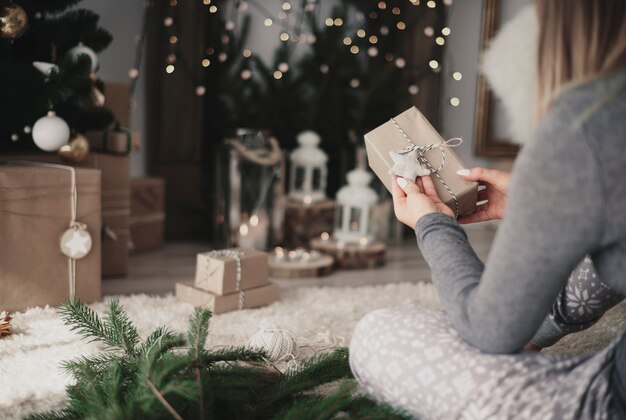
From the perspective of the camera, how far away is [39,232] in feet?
5.78

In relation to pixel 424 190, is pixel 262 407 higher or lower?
lower

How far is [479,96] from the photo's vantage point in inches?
142

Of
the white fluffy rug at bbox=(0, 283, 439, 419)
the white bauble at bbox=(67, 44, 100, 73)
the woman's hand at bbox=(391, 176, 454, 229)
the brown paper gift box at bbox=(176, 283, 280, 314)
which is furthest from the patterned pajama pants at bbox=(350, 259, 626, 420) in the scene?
the white bauble at bbox=(67, 44, 100, 73)

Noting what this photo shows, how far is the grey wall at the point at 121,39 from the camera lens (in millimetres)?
2812

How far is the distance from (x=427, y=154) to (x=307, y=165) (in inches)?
62.3

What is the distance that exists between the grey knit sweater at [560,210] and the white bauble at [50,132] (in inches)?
56.9

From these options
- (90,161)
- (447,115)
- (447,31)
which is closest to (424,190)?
(90,161)

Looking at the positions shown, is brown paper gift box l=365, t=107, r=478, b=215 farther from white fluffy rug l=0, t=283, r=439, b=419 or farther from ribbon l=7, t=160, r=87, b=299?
ribbon l=7, t=160, r=87, b=299

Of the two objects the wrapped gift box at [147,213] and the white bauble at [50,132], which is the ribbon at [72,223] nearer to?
the white bauble at [50,132]

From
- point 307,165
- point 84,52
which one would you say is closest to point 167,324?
point 84,52

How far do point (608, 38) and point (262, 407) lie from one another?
760mm

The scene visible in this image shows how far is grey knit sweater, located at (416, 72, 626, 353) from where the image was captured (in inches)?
29.5

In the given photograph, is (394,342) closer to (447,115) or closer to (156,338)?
(156,338)

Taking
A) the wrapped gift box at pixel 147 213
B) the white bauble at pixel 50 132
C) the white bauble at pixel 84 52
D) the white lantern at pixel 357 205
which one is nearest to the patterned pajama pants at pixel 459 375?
the white bauble at pixel 50 132
